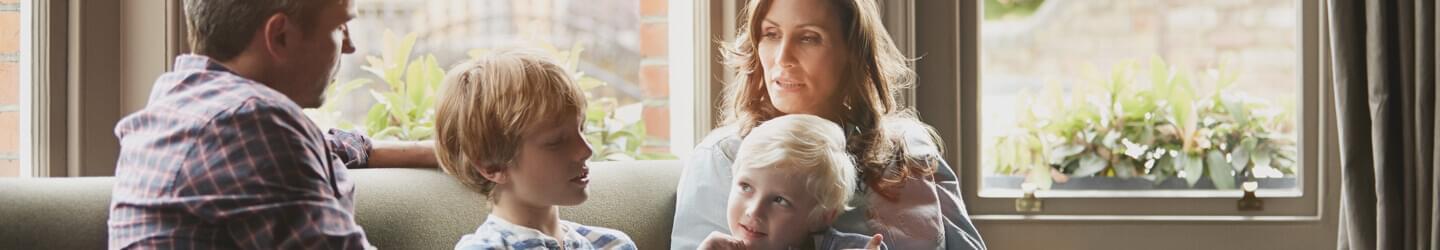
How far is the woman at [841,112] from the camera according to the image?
156 centimetres

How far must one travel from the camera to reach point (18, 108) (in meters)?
1.89

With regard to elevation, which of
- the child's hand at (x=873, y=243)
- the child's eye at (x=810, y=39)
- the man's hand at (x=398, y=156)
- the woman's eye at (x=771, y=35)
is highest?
the woman's eye at (x=771, y=35)

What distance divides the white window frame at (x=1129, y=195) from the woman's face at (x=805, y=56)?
0.70 meters

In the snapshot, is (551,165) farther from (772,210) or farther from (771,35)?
(771,35)

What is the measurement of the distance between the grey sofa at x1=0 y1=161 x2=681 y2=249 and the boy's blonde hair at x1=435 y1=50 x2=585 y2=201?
9.5 inches

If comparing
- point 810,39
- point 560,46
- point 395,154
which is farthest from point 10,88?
point 810,39

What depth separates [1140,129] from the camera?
2215mm

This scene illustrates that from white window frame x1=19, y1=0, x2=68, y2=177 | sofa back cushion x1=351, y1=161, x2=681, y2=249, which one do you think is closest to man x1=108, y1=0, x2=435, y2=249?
sofa back cushion x1=351, y1=161, x2=681, y2=249

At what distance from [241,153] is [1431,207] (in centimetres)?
191

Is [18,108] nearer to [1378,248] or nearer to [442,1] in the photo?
[442,1]

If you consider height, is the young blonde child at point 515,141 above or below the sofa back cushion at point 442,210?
above

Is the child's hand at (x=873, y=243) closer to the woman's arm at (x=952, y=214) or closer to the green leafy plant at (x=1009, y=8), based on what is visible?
the woman's arm at (x=952, y=214)

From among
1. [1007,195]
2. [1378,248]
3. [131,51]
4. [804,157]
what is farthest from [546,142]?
[1378,248]

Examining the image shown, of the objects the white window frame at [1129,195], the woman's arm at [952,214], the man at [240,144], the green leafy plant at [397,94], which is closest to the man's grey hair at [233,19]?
the man at [240,144]
